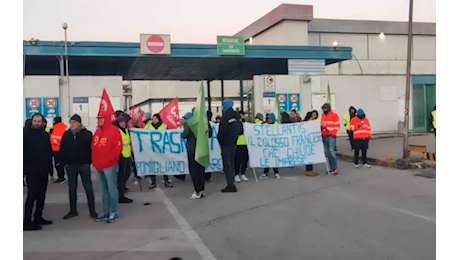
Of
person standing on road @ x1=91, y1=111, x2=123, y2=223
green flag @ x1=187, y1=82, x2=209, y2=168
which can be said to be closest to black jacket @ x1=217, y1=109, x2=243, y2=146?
green flag @ x1=187, y1=82, x2=209, y2=168

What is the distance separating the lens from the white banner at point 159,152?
1088 centimetres

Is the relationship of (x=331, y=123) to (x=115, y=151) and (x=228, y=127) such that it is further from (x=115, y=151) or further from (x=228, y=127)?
(x=115, y=151)

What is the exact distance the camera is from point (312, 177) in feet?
38.7

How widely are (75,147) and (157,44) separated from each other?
14723mm

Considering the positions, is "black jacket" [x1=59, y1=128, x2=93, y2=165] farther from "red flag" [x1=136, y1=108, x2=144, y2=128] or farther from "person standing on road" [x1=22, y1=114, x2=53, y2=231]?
"red flag" [x1=136, y1=108, x2=144, y2=128]

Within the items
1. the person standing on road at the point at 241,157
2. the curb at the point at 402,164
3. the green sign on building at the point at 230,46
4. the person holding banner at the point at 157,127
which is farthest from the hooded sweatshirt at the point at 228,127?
the green sign on building at the point at 230,46

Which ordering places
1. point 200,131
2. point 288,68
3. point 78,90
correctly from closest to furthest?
1. point 200,131
2. point 78,90
3. point 288,68

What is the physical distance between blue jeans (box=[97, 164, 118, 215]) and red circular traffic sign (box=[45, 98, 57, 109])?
14.6m

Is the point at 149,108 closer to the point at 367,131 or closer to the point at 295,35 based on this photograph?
the point at 295,35

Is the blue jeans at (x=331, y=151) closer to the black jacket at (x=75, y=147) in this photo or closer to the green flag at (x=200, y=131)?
the green flag at (x=200, y=131)

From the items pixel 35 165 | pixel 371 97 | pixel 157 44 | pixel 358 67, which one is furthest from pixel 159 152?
pixel 358 67

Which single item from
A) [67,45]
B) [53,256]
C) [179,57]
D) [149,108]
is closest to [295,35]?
[179,57]

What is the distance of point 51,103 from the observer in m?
20.4

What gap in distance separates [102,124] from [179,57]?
15.6m
